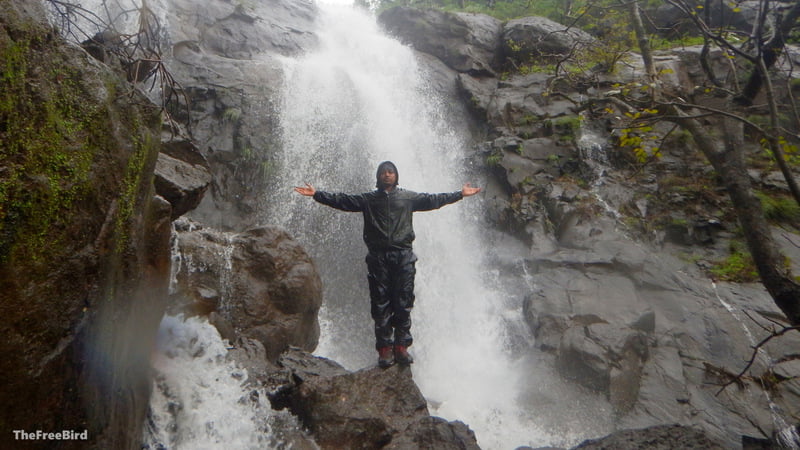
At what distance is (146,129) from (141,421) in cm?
237

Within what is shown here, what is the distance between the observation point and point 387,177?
16.4 feet

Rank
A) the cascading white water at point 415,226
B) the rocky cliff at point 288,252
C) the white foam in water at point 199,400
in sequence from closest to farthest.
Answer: the rocky cliff at point 288,252 → the white foam in water at point 199,400 → the cascading white water at point 415,226

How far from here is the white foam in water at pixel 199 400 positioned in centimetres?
433

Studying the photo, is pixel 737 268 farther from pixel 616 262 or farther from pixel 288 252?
pixel 288 252

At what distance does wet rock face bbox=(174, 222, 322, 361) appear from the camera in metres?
6.33

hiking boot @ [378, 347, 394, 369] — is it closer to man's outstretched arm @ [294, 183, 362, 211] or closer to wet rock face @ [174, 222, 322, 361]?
man's outstretched arm @ [294, 183, 362, 211]

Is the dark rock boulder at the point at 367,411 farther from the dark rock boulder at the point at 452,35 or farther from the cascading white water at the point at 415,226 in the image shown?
the dark rock boulder at the point at 452,35

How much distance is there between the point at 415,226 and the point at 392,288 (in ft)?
20.8

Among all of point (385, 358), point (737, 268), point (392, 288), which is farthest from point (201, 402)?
point (737, 268)

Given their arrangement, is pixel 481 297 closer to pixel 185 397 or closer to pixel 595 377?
pixel 595 377

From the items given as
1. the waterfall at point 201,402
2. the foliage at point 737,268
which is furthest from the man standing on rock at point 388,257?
the foliage at point 737,268

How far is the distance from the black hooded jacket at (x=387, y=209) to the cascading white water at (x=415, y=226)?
331 centimetres

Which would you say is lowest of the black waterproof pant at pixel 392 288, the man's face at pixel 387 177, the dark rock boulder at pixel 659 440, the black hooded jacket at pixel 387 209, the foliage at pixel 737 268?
the dark rock boulder at pixel 659 440

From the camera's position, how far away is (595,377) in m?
7.06
